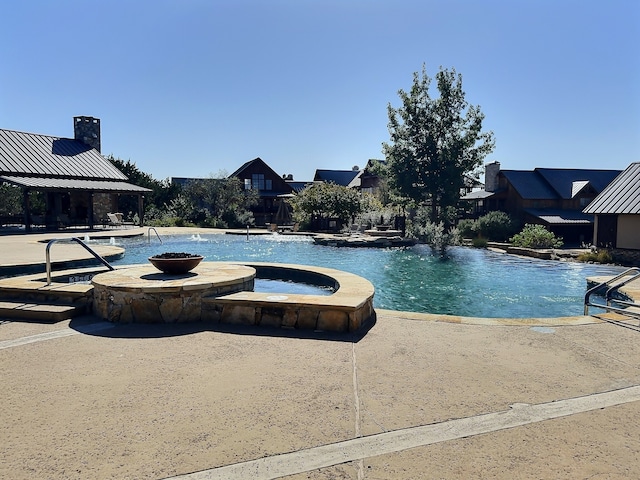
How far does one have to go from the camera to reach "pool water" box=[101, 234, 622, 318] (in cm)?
927

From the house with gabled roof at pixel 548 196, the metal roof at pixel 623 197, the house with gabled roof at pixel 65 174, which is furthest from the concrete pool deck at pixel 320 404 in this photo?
the house with gabled roof at pixel 548 196

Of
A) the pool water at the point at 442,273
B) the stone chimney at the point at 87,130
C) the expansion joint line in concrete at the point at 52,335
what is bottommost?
the pool water at the point at 442,273

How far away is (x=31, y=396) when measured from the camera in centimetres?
356

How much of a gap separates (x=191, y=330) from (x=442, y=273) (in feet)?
32.7

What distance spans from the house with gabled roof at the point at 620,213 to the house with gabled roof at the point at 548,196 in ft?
25.5

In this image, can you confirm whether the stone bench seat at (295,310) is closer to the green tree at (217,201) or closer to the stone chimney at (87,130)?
the green tree at (217,201)

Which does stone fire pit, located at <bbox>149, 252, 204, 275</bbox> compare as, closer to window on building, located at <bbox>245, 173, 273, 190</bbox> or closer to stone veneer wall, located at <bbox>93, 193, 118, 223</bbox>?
stone veneer wall, located at <bbox>93, 193, 118, 223</bbox>

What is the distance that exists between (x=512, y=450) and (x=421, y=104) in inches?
1173

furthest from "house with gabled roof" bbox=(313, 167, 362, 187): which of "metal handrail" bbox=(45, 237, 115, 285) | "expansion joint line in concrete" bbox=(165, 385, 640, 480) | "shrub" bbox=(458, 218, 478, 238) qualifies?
"expansion joint line in concrete" bbox=(165, 385, 640, 480)

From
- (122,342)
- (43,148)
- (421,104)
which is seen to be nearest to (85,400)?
(122,342)

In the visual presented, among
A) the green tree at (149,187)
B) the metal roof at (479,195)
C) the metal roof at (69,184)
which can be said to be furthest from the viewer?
the green tree at (149,187)

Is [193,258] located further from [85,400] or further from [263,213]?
[263,213]

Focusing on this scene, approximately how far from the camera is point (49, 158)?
2934 cm

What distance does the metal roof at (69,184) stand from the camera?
23750 mm
